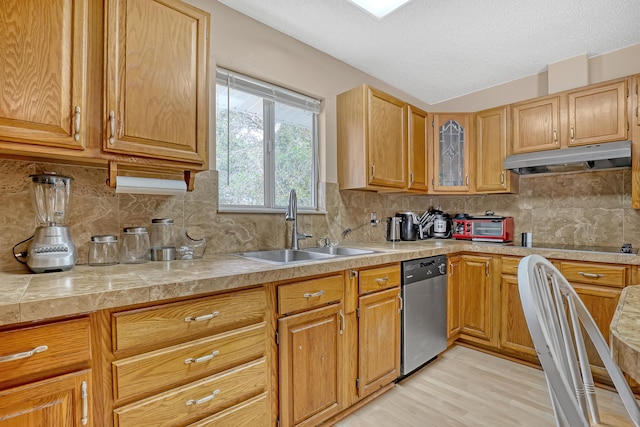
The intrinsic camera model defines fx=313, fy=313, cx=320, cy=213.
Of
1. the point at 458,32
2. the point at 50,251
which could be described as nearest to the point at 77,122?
the point at 50,251

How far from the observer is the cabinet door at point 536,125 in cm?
251

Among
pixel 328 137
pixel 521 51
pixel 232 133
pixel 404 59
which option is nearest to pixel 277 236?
pixel 232 133

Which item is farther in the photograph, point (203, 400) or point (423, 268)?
point (423, 268)

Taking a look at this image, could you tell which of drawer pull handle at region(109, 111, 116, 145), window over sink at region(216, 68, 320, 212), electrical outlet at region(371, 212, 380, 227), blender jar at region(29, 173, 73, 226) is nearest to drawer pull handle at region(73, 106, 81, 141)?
drawer pull handle at region(109, 111, 116, 145)

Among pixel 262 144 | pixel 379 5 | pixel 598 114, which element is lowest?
pixel 262 144

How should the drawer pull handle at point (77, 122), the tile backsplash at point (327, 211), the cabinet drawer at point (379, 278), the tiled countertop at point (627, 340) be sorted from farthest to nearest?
the cabinet drawer at point (379, 278)
the tile backsplash at point (327, 211)
the drawer pull handle at point (77, 122)
the tiled countertop at point (627, 340)

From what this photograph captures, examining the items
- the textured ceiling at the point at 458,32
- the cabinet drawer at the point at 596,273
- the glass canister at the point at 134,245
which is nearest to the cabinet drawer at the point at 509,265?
the cabinet drawer at the point at 596,273

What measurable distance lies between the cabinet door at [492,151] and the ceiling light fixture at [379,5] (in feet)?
4.88

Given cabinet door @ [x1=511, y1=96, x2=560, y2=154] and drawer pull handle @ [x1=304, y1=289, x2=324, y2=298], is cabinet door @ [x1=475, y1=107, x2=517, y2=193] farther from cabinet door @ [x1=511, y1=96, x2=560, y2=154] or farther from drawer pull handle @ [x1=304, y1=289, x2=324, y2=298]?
drawer pull handle @ [x1=304, y1=289, x2=324, y2=298]

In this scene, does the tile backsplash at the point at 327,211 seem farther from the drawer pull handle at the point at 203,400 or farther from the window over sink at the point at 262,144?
the drawer pull handle at the point at 203,400

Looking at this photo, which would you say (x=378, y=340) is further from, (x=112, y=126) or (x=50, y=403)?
(x=112, y=126)

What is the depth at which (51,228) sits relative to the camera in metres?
1.26

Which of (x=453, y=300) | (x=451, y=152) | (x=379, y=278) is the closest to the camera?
(x=379, y=278)

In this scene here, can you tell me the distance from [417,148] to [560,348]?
2294 mm
